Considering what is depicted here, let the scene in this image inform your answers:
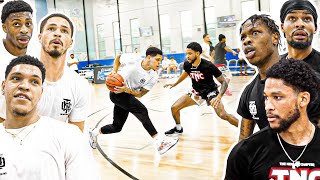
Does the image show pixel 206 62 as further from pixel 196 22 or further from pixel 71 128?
pixel 196 22

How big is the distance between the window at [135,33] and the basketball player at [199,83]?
Answer: 57.2ft

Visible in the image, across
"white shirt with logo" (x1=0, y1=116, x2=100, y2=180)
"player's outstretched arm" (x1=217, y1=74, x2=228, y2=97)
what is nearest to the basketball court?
"player's outstretched arm" (x1=217, y1=74, x2=228, y2=97)

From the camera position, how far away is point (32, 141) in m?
1.86

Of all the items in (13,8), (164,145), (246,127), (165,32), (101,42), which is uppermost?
(165,32)

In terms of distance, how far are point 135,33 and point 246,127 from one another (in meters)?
21.4

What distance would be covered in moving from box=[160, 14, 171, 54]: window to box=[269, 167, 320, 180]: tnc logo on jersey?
799 inches

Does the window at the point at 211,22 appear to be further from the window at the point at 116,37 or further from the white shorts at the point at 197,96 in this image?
the white shorts at the point at 197,96

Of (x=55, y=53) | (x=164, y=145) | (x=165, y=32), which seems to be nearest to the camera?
(x=55, y=53)

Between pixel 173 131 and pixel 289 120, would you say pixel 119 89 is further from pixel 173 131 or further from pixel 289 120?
pixel 289 120

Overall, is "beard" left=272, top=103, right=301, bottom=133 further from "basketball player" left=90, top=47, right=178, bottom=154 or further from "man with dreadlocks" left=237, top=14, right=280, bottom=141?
"basketball player" left=90, top=47, right=178, bottom=154

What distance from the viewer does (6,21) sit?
259 centimetres

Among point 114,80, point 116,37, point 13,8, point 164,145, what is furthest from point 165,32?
point 13,8

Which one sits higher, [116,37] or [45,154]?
[116,37]

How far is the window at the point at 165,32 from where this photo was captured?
2191 cm
